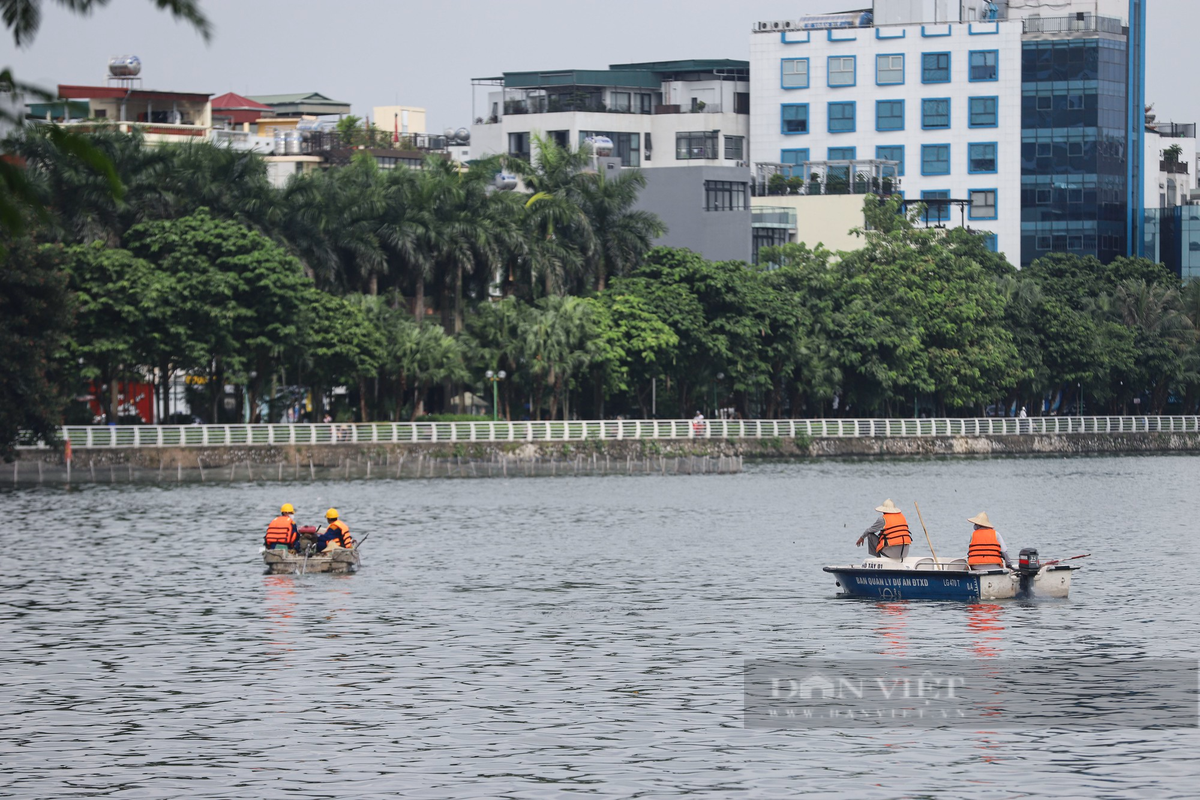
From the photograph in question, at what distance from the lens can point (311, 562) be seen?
1674 inches

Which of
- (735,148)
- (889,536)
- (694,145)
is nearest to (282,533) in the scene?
(889,536)

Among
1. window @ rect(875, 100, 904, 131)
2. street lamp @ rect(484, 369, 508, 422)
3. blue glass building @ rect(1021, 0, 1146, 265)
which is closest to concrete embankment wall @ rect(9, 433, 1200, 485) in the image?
street lamp @ rect(484, 369, 508, 422)

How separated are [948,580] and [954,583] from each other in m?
0.14

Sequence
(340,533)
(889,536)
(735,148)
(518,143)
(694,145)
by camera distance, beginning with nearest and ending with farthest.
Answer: (889,536), (340,533), (518,143), (694,145), (735,148)

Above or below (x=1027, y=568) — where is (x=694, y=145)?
above

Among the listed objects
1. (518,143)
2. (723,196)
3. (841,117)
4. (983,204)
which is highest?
(841,117)

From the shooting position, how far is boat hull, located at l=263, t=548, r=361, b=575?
41844 mm

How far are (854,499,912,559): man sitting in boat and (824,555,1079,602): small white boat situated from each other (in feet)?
0.78

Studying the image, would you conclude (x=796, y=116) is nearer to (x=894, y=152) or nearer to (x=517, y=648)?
(x=894, y=152)

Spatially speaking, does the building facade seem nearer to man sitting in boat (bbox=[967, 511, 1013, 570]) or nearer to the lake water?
the lake water

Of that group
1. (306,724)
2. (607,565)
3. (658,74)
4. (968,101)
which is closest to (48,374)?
(607,565)

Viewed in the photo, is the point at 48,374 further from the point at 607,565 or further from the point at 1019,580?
the point at 1019,580

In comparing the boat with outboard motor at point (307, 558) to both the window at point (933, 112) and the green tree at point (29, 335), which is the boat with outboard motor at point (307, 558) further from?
the window at point (933, 112)

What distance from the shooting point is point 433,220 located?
91.8m
